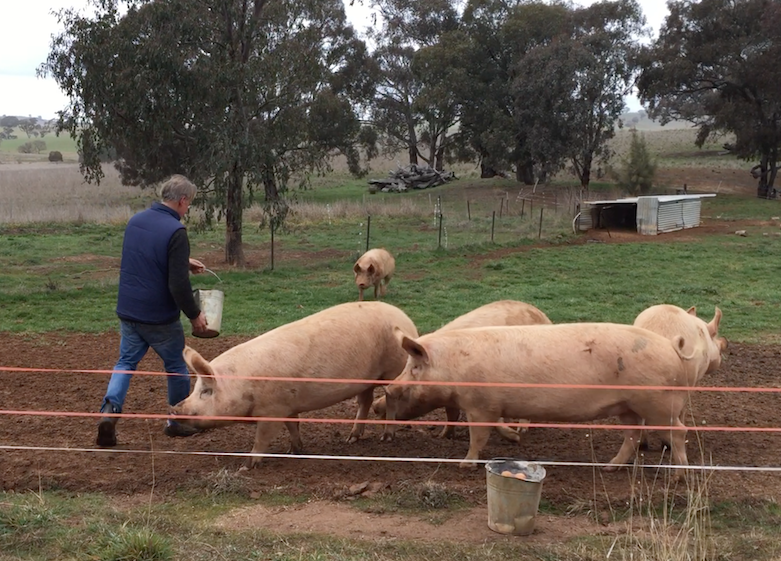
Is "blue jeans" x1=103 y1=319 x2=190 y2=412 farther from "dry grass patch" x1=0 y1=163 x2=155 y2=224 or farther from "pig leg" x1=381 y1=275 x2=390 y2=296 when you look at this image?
"dry grass patch" x1=0 y1=163 x2=155 y2=224

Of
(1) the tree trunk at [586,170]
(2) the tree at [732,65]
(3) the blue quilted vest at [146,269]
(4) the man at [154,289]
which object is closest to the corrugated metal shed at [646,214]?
(2) the tree at [732,65]

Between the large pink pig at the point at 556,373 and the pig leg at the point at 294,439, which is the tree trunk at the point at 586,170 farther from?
the pig leg at the point at 294,439

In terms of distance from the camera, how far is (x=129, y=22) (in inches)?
630

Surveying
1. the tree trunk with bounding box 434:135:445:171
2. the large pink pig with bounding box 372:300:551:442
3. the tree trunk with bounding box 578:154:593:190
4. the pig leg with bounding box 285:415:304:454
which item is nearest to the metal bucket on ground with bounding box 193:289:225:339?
the pig leg with bounding box 285:415:304:454

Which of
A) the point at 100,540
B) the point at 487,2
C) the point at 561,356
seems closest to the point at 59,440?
the point at 100,540

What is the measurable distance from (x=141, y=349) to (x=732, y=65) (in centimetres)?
3459

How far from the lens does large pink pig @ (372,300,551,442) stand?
6.33 metres

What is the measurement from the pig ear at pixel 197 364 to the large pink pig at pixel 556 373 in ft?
4.85

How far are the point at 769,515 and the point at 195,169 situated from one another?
14.1m

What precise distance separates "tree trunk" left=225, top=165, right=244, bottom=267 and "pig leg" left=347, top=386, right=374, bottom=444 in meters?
10.8

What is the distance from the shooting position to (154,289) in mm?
6191

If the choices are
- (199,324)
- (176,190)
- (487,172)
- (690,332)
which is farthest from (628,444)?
(487,172)

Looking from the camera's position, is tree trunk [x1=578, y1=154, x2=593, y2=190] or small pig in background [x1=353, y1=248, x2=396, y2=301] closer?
small pig in background [x1=353, y1=248, x2=396, y2=301]

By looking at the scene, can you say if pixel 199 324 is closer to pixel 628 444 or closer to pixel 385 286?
pixel 628 444
